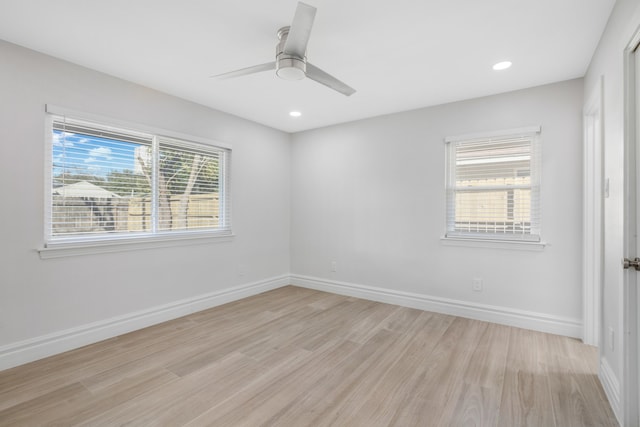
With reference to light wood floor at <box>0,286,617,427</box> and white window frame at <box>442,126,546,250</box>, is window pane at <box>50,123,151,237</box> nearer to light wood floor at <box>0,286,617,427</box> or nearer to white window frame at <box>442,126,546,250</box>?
light wood floor at <box>0,286,617,427</box>

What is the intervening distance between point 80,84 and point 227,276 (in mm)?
2549

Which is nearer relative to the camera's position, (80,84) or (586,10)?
(586,10)

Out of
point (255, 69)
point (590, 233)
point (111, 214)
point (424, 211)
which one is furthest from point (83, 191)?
point (590, 233)

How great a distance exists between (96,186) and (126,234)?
0.54m

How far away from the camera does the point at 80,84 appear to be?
2.79 metres

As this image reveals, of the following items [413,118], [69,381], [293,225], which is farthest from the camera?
[293,225]

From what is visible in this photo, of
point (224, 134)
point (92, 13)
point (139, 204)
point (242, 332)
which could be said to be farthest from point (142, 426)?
point (224, 134)

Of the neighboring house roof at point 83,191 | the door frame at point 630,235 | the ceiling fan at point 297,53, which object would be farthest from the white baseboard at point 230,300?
the ceiling fan at point 297,53

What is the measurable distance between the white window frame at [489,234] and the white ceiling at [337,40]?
0.47 meters

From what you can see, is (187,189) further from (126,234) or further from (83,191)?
(83,191)

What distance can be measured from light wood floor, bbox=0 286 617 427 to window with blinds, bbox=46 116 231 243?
43.0 inches

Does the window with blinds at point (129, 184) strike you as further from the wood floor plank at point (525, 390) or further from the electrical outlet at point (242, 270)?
the wood floor plank at point (525, 390)

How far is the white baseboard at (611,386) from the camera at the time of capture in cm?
187

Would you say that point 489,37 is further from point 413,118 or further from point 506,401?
point 506,401
